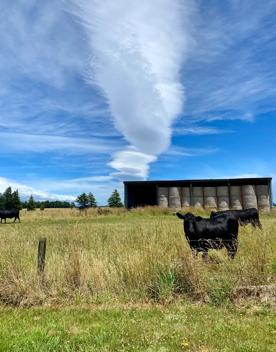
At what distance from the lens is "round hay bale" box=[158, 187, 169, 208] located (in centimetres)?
3819

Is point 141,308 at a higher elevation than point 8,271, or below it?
below

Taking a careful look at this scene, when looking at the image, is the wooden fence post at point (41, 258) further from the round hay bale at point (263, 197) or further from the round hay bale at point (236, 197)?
the round hay bale at point (263, 197)

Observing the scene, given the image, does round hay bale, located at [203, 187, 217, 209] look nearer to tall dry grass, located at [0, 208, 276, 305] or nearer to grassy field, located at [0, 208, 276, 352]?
grassy field, located at [0, 208, 276, 352]

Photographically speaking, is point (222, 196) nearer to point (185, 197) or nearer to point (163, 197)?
point (185, 197)

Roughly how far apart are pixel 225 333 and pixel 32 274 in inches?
145

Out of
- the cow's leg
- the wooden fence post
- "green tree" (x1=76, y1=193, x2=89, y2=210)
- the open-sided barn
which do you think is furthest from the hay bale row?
"green tree" (x1=76, y1=193, x2=89, y2=210)

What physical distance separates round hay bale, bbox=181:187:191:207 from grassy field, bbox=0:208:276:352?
28.8 metres

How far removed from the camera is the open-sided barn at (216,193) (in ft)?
123

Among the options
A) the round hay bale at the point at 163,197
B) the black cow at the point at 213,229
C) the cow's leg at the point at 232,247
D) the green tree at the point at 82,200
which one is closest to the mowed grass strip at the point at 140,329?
the cow's leg at the point at 232,247

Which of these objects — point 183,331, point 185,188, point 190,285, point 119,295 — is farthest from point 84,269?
point 185,188

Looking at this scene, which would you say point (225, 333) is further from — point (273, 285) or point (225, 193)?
point (225, 193)

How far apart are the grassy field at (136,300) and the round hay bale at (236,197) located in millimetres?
29031

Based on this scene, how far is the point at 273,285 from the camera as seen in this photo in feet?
A: 22.5

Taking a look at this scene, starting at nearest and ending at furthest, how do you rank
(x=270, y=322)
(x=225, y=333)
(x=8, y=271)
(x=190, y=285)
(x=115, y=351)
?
1. (x=115, y=351)
2. (x=225, y=333)
3. (x=270, y=322)
4. (x=190, y=285)
5. (x=8, y=271)
